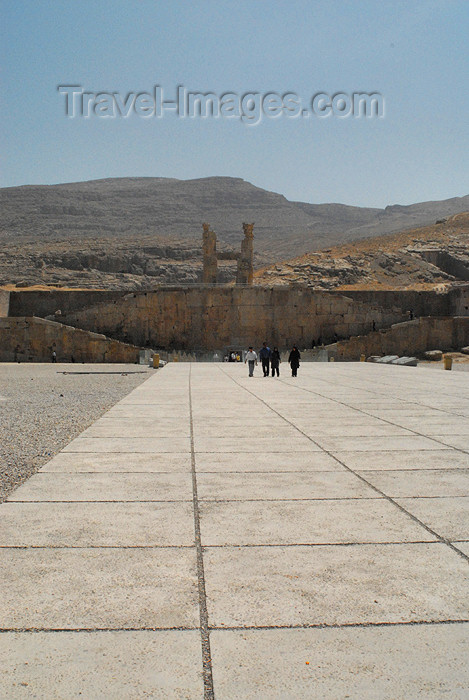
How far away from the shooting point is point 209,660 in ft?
8.00

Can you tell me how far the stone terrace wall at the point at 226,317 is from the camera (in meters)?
35.6

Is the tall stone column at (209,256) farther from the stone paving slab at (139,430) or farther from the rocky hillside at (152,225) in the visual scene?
the stone paving slab at (139,430)

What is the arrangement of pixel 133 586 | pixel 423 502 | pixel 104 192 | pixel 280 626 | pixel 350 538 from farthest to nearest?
pixel 104 192
pixel 423 502
pixel 350 538
pixel 133 586
pixel 280 626

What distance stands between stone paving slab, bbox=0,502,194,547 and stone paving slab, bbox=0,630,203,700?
109 cm

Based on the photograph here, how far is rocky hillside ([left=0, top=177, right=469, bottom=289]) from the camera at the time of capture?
79562 millimetres

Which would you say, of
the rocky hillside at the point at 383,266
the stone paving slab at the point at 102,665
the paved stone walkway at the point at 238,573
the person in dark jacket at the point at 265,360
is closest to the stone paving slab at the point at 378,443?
the paved stone walkway at the point at 238,573

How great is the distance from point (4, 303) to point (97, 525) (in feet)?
119

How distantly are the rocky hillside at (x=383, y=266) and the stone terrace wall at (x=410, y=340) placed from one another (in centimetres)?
1715

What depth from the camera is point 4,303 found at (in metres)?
37.8

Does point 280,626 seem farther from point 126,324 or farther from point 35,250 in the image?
point 35,250

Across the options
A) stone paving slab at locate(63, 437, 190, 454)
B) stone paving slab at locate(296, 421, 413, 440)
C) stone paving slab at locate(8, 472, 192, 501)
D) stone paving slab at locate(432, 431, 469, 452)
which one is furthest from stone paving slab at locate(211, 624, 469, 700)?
stone paving slab at locate(296, 421, 413, 440)

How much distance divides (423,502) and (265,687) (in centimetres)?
260

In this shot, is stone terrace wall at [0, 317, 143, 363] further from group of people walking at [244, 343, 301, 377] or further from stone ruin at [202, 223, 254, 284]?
group of people walking at [244, 343, 301, 377]

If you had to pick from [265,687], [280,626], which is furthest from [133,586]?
[265,687]
